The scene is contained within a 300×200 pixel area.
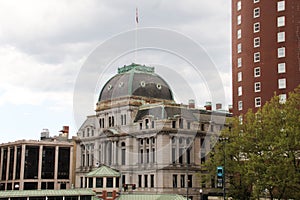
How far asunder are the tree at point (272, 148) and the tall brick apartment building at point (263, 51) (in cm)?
1703

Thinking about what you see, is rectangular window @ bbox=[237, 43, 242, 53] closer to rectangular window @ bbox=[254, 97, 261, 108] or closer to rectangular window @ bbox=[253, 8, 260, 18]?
rectangular window @ bbox=[253, 8, 260, 18]

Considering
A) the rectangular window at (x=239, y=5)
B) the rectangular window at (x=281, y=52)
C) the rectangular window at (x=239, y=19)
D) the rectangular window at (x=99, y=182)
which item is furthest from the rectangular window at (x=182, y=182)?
the rectangular window at (x=239, y=5)

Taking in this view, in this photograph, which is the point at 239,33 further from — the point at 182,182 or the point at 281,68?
the point at 182,182

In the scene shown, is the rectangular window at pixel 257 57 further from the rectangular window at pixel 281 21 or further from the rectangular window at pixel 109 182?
the rectangular window at pixel 109 182

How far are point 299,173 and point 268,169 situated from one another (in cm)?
375

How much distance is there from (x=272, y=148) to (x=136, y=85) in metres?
63.9

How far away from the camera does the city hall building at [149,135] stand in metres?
113

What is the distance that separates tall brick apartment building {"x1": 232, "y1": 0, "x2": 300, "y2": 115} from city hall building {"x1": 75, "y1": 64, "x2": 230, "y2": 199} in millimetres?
23283

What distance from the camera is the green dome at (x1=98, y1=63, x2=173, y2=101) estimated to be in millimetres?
124188

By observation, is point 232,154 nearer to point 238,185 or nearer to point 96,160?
point 238,185

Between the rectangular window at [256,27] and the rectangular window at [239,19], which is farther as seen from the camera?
the rectangular window at [239,19]

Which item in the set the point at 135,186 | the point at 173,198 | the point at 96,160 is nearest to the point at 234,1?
the point at 173,198

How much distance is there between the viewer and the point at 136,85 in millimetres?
124188

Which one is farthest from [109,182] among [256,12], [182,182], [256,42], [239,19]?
[256,12]
